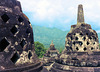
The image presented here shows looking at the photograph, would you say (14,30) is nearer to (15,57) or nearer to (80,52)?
(15,57)

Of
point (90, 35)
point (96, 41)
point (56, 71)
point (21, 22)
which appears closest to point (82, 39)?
point (90, 35)

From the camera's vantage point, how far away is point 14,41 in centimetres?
460

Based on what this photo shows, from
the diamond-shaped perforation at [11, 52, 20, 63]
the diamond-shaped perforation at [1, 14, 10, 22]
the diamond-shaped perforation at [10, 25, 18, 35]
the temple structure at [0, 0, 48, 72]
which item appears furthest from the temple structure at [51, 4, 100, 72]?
the diamond-shaped perforation at [1, 14, 10, 22]

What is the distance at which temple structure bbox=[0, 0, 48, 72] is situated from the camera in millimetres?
4258

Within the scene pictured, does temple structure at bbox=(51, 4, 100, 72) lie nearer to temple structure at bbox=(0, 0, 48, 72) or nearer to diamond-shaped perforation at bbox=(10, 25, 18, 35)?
temple structure at bbox=(0, 0, 48, 72)

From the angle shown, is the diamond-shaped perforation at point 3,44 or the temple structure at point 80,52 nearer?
the diamond-shaped perforation at point 3,44

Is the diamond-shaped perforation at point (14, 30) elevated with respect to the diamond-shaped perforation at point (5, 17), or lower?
lower

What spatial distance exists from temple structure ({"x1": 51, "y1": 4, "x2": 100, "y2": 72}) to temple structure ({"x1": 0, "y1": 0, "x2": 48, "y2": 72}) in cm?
504

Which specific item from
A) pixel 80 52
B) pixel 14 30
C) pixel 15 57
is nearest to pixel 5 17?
pixel 14 30

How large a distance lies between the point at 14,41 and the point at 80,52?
7.28m

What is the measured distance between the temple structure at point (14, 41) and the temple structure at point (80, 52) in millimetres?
5045

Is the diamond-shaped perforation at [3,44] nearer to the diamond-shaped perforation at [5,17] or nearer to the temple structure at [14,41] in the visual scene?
the temple structure at [14,41]

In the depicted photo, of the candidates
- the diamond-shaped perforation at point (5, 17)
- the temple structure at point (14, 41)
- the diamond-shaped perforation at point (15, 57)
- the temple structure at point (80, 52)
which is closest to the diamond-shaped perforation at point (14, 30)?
the temple structure at point (14, 41)

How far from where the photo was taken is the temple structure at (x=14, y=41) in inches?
168
